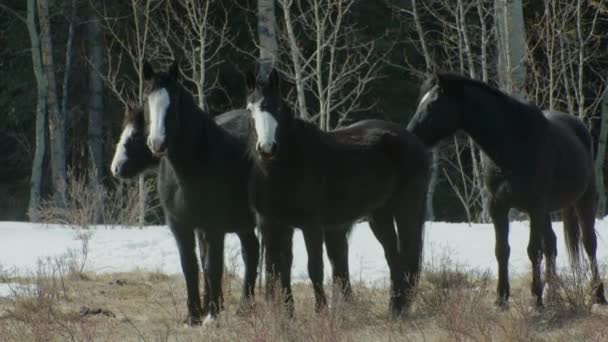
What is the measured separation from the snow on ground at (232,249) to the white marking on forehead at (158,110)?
3339mm

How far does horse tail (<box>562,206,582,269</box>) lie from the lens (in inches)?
422

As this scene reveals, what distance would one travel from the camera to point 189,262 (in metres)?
9.25

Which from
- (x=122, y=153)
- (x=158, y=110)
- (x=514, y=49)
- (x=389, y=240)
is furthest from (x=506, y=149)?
(x=514, y=49)

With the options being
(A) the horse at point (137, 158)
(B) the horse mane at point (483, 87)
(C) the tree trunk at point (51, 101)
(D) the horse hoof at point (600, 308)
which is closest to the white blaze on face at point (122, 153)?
(A) the horse at point (137, 158)

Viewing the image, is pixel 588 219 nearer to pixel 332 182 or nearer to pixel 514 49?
pixel 332 182

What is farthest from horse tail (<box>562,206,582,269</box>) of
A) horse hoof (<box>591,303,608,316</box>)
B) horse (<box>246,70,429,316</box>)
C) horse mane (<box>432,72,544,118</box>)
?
horse (<box>246,70,429,316</box>)

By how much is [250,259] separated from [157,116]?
1.90 m

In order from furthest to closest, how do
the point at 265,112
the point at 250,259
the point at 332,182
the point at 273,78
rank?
the point at 250,259 < the point at 332,182 < the point at 273,78 < the point at 265,112

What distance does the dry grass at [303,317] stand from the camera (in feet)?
24.0

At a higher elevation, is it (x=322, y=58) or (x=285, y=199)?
(x=322, y=58)

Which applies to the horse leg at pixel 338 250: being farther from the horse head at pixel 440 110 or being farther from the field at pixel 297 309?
the horse head at pixel 440 110

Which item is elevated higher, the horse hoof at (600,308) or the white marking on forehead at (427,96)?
the white marking on forehead at (427,96)

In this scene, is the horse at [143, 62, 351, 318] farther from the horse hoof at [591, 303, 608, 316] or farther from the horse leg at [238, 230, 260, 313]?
the horse hoof at [591, 303, 608, 316]

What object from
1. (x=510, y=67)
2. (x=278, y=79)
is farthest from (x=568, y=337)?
(x=510, y=67)
